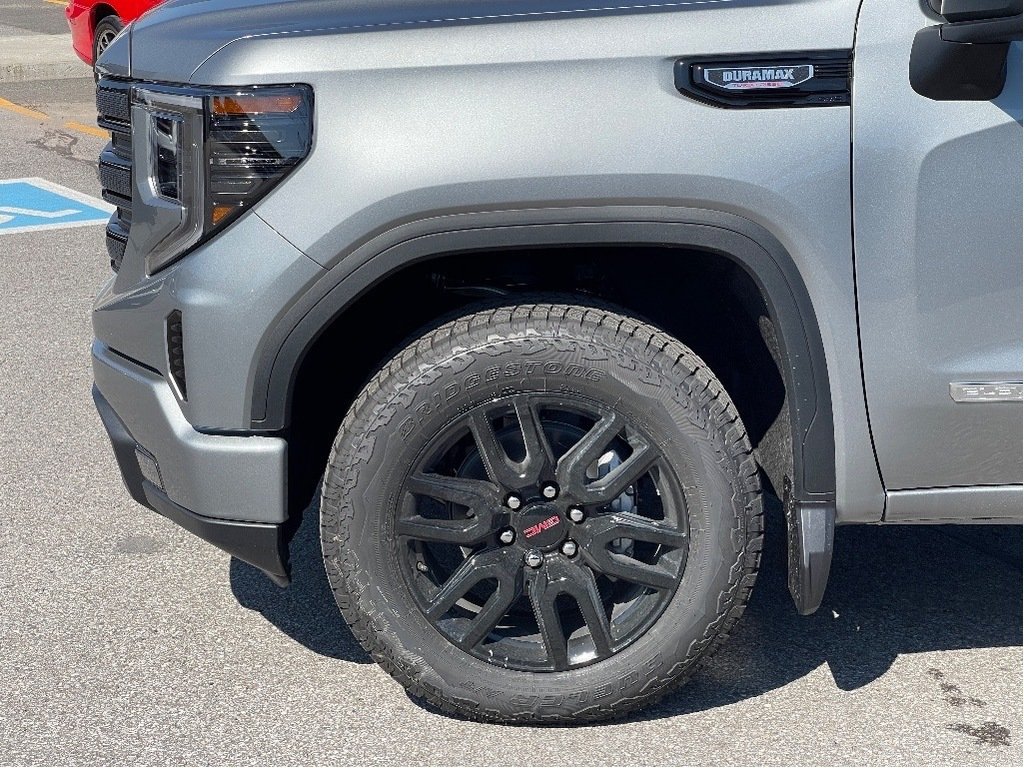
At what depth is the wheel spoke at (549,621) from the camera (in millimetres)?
3031

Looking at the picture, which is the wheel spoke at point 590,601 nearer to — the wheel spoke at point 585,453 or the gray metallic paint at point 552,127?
the wheel spoke at point 585,453

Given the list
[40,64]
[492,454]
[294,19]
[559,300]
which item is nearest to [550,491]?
[492,454]

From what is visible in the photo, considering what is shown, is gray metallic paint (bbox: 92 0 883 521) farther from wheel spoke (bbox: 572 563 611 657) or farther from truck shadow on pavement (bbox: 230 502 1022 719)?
truck shadow on pavement (bbox: 230 502 1022 719)

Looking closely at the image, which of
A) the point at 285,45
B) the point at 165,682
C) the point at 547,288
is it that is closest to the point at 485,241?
the point at 547,288

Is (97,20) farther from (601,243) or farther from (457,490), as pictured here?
(601,243)

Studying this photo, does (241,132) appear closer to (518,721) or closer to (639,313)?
(639,313)

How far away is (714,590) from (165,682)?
1280 millimetres

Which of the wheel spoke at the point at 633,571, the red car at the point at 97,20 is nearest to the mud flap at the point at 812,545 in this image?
the wheel spoke at the point at 633,571

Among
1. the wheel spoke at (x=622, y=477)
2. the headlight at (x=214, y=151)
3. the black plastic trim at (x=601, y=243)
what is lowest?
the wheel spoke at (x=622, y=477)

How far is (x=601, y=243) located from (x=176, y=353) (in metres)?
0.90

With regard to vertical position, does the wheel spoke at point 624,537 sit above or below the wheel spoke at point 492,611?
above

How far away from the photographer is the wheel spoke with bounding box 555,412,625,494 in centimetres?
295

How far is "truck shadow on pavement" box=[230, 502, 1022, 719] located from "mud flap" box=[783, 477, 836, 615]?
44 cm

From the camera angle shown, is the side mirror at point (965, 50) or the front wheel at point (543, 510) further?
the front wheel at point (543, 510)
